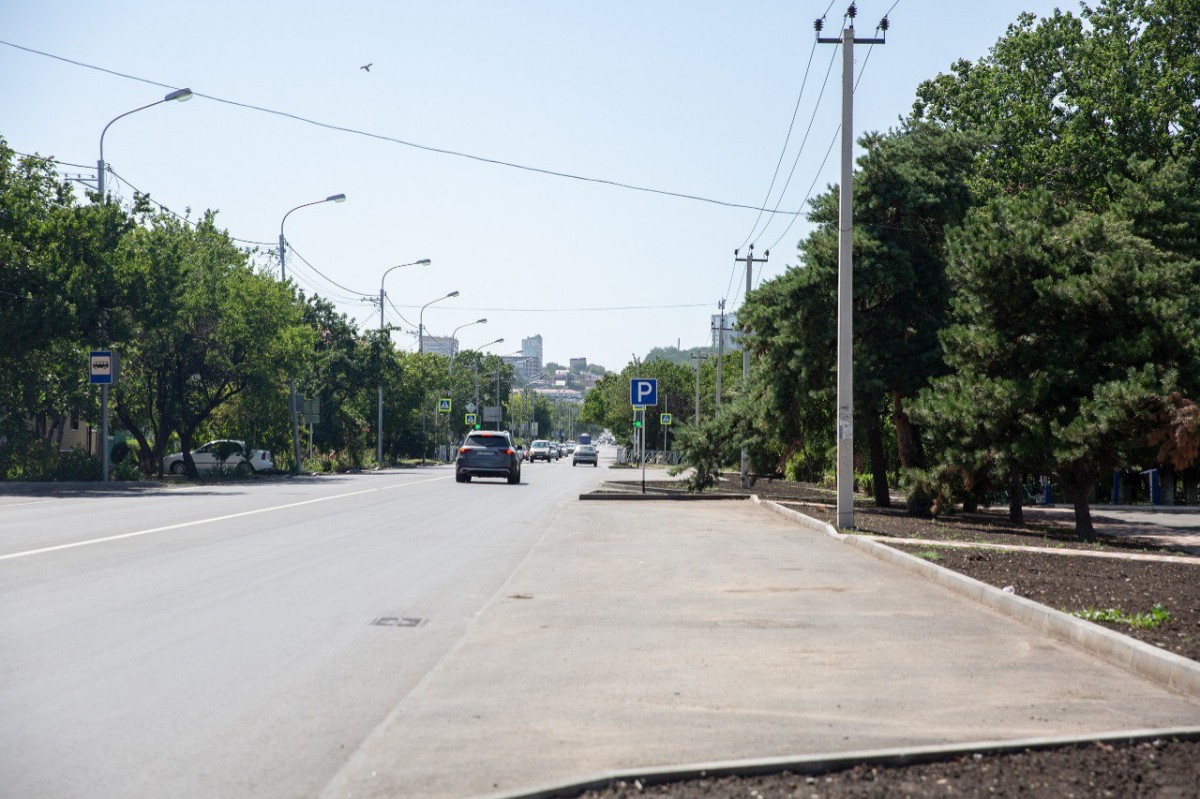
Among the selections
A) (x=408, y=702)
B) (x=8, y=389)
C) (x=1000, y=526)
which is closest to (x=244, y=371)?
(x=8, y=389)

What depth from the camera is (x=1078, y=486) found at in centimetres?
1866

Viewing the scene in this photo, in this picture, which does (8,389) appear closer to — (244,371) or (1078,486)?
(244,371)

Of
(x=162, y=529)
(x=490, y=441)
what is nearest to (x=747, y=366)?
(x=490, y=441)

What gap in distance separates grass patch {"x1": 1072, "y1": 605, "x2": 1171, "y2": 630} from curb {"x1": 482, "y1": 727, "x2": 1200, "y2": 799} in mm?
3254

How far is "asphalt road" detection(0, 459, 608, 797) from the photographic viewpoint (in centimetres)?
506

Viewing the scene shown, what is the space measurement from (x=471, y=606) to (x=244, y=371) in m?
37.4

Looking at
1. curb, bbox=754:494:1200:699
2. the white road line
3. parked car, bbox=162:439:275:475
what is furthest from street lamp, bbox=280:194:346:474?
curb, bbox=754:494:1200:699

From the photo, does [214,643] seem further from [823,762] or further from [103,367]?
[103,367]

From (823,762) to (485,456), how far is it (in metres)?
34.1

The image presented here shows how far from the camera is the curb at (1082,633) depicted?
6898 mm

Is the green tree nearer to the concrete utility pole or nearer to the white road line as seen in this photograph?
the concrete utility pole

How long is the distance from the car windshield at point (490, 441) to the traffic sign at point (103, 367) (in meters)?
11.4

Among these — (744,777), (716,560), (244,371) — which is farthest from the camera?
(244,371)

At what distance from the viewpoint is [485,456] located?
38.8 m
